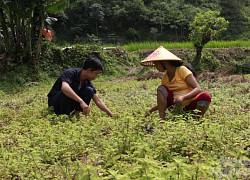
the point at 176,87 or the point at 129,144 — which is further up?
the point at 176,87

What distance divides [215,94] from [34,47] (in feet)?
22.7

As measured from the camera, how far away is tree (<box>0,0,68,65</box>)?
10633 mm

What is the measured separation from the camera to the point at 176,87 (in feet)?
14.3

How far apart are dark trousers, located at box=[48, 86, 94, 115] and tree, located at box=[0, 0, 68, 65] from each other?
6.19 metres

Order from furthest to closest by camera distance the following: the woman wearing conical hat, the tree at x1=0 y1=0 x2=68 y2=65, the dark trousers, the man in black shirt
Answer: the tree at x1=0 y1=0 x2=68 y2=65, the dark trousers, the man in black shirt, the woman wearing conical hat

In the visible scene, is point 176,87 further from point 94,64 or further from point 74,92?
point 74,92

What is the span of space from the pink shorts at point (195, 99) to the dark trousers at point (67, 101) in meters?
1.06

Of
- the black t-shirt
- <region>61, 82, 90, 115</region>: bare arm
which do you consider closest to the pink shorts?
<region>61, 82, 90, 115</region>: bare arm

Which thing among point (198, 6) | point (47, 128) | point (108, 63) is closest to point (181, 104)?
point (47, 128)

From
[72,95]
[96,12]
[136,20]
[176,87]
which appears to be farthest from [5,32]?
[136,20]

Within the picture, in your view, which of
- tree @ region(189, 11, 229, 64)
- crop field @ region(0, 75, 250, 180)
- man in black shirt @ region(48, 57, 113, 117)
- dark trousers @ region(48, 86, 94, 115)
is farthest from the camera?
tree @ region(189, 11, 229, 64)

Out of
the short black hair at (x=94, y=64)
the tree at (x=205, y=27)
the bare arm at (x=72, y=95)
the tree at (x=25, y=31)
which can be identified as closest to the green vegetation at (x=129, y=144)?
the bare arm at (x=72, y=95)

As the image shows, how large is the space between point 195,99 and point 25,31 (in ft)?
27.1

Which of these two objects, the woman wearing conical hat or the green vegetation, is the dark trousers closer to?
the green vegetation
